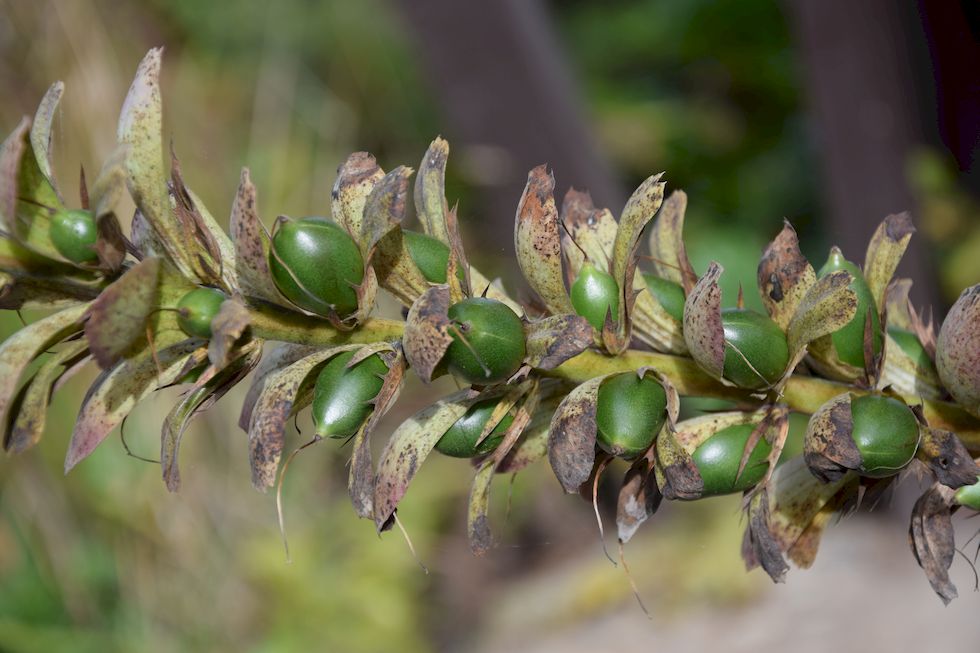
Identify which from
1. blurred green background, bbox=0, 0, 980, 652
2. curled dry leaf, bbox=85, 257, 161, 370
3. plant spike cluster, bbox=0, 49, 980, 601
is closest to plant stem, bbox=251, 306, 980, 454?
plant spike cluster, bbox=0, 49, 980, 601

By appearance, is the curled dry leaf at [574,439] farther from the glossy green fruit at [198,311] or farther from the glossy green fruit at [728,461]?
the glossy green fruit at [198,311]

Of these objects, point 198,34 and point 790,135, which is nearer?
point 790,135

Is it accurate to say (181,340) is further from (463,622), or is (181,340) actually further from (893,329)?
(463,622)

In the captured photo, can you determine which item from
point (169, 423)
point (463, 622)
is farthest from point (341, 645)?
point (169, 423)

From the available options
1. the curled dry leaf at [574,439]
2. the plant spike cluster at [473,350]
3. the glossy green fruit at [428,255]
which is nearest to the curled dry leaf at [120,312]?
the plant spike cluster at [473,350]

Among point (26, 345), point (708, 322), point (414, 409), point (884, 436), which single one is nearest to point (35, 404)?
point (26, 345)

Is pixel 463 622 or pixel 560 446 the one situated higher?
pixel 560 446

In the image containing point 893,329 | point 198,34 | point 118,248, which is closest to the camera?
point 118,248

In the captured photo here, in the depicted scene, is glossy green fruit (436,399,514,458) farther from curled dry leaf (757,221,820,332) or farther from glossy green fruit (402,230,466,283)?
curled dry leaf (757,221,820,332)

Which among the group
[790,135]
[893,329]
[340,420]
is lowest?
[790,135]
